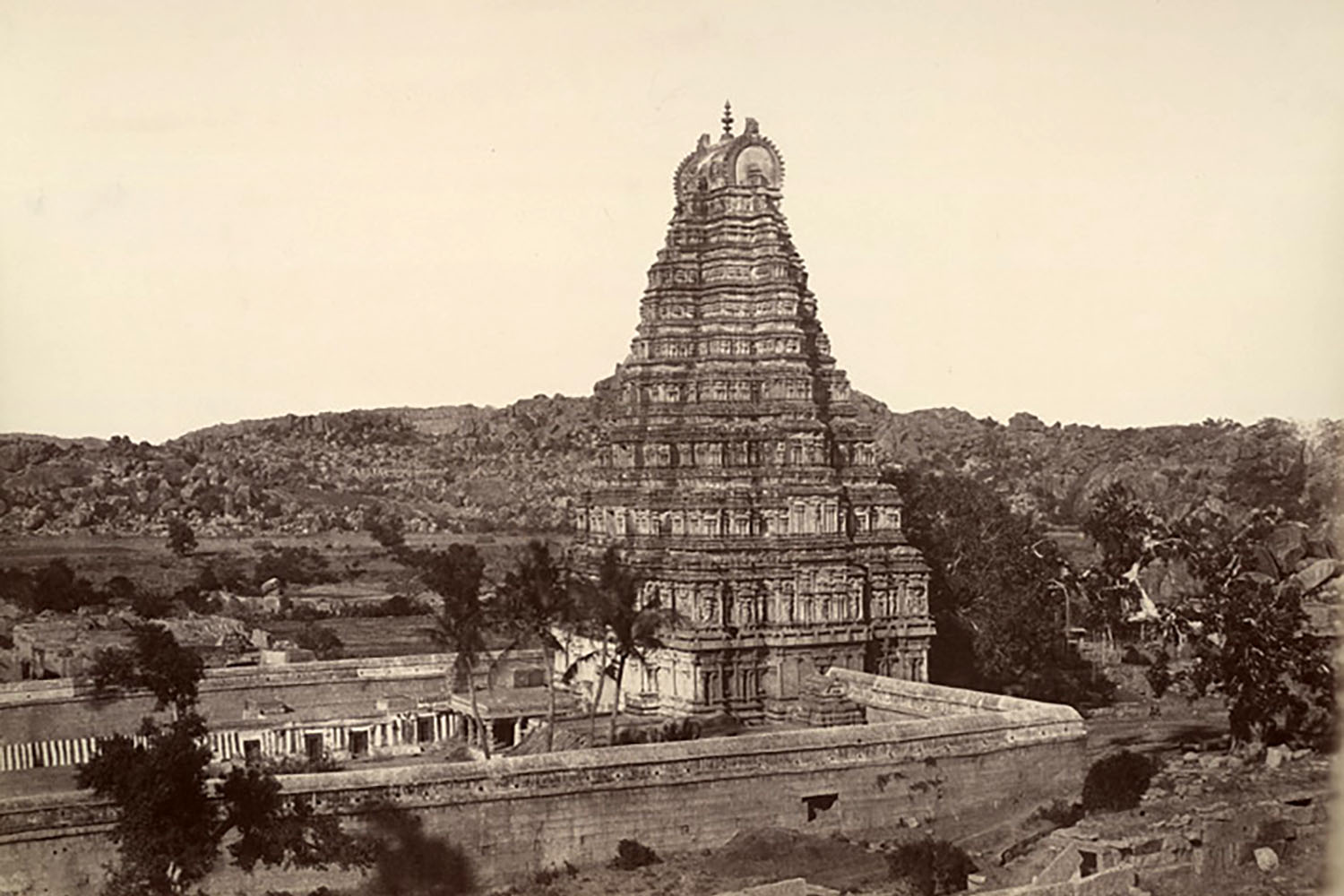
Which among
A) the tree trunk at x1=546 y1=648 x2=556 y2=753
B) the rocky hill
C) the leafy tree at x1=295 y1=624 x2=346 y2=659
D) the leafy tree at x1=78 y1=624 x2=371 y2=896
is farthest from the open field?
the leafy tree at x1=78 y1=624 x2=371 y2=896

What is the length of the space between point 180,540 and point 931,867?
177 feet

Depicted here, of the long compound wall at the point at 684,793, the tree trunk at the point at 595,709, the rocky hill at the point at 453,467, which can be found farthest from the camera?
the rocky hill at the point at 453,467

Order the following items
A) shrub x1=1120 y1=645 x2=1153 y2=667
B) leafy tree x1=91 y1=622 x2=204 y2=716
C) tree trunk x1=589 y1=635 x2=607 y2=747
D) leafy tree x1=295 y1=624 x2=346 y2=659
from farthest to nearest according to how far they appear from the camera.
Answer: leafy tree x1=295 y1=624 x2=346 y2=659, shrub x1=1120 y1=645 x2=1153 y2=667, leafy tree x1=91 y1=622 x2=204 y2=716, tree trunk x1=589 y1=635 x2=607 y2=747

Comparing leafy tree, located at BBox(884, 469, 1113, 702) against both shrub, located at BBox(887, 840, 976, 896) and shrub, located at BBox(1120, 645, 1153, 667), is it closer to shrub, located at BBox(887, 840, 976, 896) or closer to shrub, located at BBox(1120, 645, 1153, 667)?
shrub, located at BBox(1120, 645, 1153, 667)

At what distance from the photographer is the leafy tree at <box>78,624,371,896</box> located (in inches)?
1019

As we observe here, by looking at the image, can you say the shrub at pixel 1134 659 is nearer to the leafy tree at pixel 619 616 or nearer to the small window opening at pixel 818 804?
the leafy tree at pixel 619 616

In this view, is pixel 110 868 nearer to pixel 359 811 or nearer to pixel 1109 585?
pixel 359 811

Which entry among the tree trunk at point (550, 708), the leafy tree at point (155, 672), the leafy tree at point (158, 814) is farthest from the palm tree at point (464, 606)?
the leafy tree at point (158, 814)

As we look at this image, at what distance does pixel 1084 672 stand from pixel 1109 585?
379 cm

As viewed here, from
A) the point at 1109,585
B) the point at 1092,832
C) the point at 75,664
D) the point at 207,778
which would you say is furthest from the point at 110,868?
the point at 1109,585

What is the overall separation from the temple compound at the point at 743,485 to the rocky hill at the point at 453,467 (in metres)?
33.8

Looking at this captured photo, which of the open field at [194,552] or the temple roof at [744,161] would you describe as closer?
the temple roof at [744,161]

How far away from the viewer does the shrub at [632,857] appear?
29328 mm

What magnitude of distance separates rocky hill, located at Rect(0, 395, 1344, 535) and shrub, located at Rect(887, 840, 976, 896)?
1699 inches
